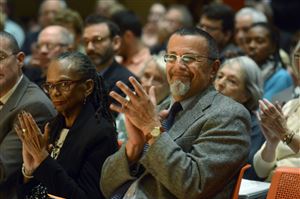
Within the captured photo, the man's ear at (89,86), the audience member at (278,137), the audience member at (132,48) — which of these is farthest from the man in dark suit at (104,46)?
the audience member at (278,137)

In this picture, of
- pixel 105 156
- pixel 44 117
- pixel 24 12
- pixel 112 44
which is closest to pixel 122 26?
pixel 112 44

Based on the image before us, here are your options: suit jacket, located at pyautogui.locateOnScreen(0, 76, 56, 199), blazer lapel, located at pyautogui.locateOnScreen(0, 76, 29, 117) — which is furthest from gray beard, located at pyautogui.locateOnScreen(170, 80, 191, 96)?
blazer lapel, located at pyautogui.locateOnScreen(0, 76, 29, 117)

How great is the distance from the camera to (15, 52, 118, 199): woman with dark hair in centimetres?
355

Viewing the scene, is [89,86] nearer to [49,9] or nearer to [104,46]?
[104,46]

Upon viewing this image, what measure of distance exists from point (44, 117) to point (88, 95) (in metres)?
0.35

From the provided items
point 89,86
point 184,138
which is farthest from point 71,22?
point 184,138

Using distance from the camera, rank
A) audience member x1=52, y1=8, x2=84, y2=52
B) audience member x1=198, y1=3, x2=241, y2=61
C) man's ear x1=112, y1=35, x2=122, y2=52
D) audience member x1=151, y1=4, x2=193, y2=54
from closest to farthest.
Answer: man's ear x1=112, y1=35, x2=122, y2=52
audience member x1=198, y1=3, x2=241, y2=61
audience member x1=52, y1=8, x2=84, y2=52
audience member x1=151, y1=4, x2=193, y2=54

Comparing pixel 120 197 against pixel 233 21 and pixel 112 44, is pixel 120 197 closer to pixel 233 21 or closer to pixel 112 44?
pixel 112 44

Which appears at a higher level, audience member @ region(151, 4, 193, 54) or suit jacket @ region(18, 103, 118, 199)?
suit jacket @ region(18, 103, 118, 199)

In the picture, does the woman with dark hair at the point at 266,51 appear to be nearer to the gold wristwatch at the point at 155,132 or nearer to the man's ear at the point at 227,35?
the man's ear at the point at 227,35

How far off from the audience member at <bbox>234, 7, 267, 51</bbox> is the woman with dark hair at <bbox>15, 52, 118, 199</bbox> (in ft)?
8.85

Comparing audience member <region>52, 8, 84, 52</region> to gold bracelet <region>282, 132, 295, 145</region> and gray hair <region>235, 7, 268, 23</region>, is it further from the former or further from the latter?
gold bracelet <region>282, 132, 295, 145</region>

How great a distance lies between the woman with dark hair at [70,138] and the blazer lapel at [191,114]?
47 cm

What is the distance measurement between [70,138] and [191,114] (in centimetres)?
71
